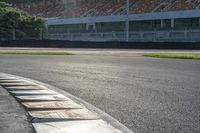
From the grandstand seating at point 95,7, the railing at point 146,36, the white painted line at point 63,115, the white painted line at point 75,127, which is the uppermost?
the grandstand seating at point 95,7

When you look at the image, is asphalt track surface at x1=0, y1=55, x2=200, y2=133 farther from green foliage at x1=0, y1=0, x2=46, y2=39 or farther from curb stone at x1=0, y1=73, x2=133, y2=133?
green foliage at x1=0, y1=0, x2=46, y2=39

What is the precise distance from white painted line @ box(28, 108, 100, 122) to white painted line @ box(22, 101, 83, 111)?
0.31 metres

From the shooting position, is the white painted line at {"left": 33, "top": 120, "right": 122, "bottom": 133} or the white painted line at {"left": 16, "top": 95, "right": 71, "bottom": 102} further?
the white painted line at {"left": 16, "top": 95, "right": 71, "bottom": 102}

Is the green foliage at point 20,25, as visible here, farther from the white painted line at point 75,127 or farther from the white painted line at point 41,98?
the white painted line at point 75,127

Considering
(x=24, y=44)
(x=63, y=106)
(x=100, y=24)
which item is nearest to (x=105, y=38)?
(x=100, y=24)

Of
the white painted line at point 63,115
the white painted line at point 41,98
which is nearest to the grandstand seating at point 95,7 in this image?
the white painted line at point 41,98

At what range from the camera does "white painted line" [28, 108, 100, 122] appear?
727 centimetres

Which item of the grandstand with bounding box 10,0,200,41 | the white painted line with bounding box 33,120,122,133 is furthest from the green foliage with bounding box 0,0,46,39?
the white painted line with bounding box 33,120,122,133

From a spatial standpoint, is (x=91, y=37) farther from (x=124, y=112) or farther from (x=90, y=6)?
(x=124, y=112)

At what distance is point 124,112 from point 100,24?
209 ft

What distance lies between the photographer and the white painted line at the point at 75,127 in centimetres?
637

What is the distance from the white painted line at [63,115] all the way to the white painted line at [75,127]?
30 cm

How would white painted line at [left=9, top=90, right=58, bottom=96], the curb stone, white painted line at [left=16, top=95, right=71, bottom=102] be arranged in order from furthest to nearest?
white painted line at [left=9, top=90, right=58, bottom=96], white painted line at [left=16, top=95, right=71, bottom=102], the curb stone

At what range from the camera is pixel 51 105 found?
337 inches
